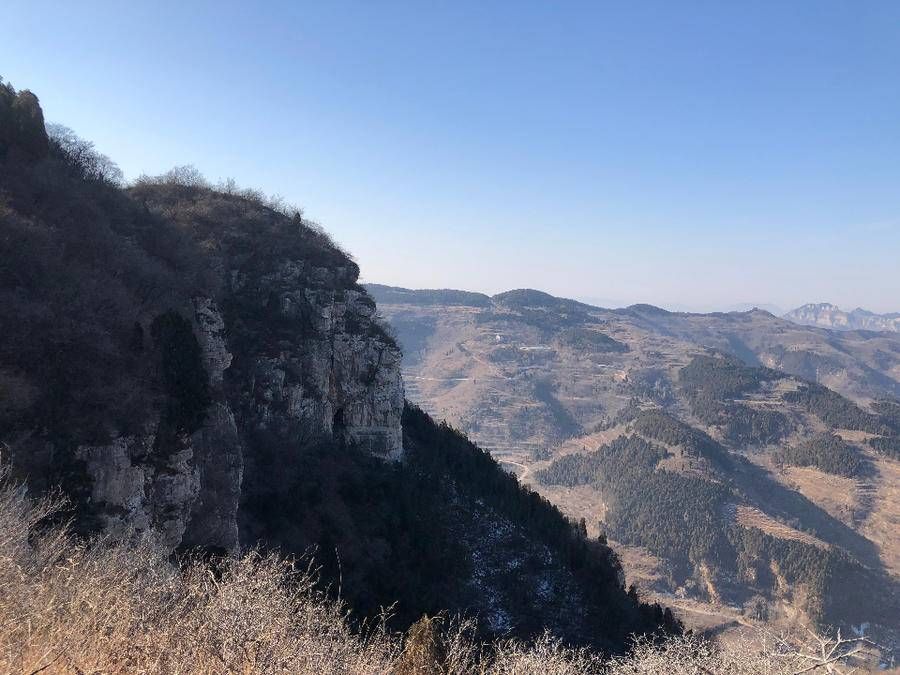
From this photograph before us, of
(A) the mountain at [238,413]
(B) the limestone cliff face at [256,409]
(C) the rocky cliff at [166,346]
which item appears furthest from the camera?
(B) the limestone cliff face at [256,409]

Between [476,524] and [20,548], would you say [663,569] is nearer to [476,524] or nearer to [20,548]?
[476,524]

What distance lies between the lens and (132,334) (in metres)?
22.1

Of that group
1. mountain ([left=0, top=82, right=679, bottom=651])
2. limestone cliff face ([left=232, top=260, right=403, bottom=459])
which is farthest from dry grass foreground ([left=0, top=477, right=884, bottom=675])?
limestone cliff face ([left=232, top=260, right=403, bottom=459])

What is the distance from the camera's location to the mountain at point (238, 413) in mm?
18531

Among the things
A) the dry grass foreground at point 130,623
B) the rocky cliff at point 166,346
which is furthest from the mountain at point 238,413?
the dry grass foreground at point 130,623

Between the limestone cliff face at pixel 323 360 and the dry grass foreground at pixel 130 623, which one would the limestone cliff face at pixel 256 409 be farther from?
the dry grass foreground at pixel 130 623

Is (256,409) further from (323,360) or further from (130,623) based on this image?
(130,623)

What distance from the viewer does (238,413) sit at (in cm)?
3512

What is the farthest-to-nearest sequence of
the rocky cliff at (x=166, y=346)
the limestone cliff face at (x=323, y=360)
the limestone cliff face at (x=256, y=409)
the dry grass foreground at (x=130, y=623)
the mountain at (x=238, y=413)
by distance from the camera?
the limestone cliff face at (x=323, y=360) → the limestone cliff face at (x=256, y=409) → the mountain at (x=238, y=413) → the rocky cliff at (x=166, y=346) → the dry grass foreground at (x=130, y=623)

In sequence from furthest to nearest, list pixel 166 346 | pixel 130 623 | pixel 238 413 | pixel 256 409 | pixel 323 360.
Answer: pixel 323 360 < pixel 256 409 < pixel 238 413 < pixel 166 346 < pixel 130 623

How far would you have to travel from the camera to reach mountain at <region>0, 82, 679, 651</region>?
1853 cm

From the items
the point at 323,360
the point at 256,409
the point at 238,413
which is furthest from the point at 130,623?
the point at 323,360

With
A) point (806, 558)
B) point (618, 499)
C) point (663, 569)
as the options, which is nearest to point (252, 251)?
point (663, 569)

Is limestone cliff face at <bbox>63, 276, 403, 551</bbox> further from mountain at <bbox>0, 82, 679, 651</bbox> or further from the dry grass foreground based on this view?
the dry grass foreground
